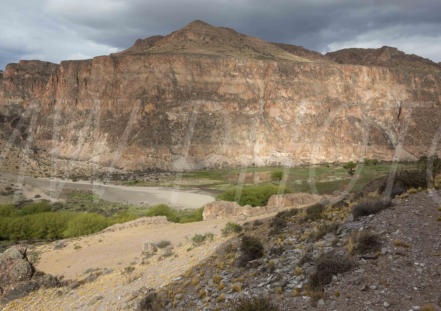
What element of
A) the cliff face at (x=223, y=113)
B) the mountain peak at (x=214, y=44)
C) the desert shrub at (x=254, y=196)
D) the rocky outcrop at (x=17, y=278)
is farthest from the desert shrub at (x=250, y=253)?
the mountain peak at (x=214, y=44)

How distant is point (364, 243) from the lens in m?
6.15

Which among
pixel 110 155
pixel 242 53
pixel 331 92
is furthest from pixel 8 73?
pixel 331 92

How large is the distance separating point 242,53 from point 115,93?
50.4m

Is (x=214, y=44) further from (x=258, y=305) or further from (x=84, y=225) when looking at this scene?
(x=258, y=305)

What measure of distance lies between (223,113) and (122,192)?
152 feet

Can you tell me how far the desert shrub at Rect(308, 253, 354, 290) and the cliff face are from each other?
269 feet

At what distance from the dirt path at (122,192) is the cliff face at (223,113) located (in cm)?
2313

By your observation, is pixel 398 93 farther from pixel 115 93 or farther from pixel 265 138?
pixel 115 93

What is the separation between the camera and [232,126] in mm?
93750

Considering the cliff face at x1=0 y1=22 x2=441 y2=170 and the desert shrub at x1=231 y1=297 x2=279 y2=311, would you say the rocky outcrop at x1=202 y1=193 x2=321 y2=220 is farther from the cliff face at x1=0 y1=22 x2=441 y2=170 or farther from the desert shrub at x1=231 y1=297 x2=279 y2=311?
the cliff face at x1=0 y1=22 x2=441 y2=170

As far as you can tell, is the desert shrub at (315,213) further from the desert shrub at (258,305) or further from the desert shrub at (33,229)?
the desert shrub at (33,229)

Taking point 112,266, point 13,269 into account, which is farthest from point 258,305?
point 13,269

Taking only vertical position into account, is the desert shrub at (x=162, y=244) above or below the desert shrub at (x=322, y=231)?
below

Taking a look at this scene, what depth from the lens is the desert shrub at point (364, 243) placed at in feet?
19.9
